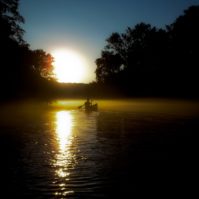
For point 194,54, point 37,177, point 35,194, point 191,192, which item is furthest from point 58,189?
point 194,54

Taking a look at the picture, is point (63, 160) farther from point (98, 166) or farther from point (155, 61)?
point (155, 61)

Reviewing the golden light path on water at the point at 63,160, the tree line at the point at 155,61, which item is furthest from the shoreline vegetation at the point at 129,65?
the golden light path on water at the point at 63,160

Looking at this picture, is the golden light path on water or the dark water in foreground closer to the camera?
the dark water in foreground

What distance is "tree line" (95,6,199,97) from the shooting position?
82.5 meters

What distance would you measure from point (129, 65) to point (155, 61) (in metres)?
13.0

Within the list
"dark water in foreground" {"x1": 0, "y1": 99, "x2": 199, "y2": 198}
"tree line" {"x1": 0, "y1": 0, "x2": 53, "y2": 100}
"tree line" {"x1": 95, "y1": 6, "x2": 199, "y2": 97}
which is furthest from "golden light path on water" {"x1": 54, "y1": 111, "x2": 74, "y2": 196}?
"tree line" {"x1": 95, "y1": 6, "x2": 199, "y2": 97}

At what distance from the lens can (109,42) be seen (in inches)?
4230

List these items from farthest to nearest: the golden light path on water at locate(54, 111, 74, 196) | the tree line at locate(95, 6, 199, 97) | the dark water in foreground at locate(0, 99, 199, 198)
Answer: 1. the tree line at locate(95, 6, 199, 97)
2. the golden light path on water at locate(54, 111, 74, 196)
3. the dark water in foreground at locate(0, 99, 199, 198)

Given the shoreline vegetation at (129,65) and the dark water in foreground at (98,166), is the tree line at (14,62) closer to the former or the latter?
the shoreline vegetation at (129,65)

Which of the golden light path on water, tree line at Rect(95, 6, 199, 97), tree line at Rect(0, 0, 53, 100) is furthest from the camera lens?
tree line at Rect(95, 6, 199, 97)

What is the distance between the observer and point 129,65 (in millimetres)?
104625

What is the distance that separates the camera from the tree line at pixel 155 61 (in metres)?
82.5

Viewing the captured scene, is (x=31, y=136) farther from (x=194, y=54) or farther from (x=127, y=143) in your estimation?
(x=194, y=54)

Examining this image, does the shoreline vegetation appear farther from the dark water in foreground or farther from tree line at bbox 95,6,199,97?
the dark water in foreground
